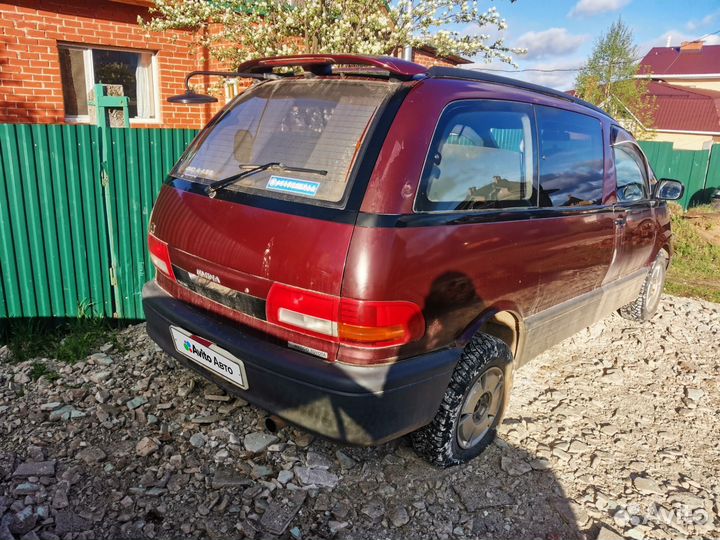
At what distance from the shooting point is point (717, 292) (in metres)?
6.95

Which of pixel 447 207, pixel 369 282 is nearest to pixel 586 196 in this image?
pixel 447 207

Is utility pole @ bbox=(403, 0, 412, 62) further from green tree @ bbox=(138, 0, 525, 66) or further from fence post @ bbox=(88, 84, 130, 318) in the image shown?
fence post @ bbox=(88, 84, 130, 318)

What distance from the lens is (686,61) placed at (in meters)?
49.0

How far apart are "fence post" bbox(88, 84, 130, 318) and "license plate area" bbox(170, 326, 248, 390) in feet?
6.41

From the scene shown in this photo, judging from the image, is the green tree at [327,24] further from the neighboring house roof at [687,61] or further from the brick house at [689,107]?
the neighboring house roof at [687,61]

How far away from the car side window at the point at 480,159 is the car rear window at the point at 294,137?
0.34m

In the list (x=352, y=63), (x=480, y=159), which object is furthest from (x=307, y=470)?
(x=352, y=63)

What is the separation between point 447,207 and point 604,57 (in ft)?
112

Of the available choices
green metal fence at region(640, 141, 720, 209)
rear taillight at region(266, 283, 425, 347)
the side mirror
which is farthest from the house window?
green metal fence at region(640, 141, 720, 209)

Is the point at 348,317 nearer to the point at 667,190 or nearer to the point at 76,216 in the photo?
the point at 76,216

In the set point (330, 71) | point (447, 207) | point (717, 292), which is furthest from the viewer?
point (717, 292)

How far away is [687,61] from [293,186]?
191 ft

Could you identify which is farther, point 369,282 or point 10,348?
point 10,348

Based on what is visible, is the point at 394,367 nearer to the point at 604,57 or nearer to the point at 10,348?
the point at 10,348
